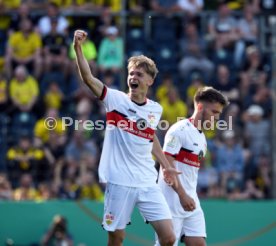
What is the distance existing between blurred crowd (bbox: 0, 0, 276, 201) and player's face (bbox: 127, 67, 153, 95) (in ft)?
21.9

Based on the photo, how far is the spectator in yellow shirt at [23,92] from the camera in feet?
60.7

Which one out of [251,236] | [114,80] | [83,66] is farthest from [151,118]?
[114,80]

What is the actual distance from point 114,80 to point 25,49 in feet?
6.42

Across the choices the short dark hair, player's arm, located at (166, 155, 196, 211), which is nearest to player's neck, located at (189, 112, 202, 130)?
the short dark hair

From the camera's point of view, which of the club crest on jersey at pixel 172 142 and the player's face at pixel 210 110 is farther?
the player's face at pixel 210 110

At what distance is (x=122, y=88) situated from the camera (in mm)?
18484

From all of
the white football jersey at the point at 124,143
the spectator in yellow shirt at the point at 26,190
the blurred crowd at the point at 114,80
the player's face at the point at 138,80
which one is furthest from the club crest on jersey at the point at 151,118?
the spectator in yellow shirt at the point at 26,190

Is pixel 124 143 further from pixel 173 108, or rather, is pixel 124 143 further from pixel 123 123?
pixel 173 108

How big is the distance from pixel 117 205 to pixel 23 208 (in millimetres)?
6113

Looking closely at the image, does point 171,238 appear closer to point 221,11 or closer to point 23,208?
point 23,208

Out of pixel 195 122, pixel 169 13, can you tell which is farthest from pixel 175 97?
pixel 195 122

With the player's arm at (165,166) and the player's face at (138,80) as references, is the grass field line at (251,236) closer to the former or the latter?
the player's arm at (165,166)

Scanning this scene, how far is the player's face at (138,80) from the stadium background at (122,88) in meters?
6.06

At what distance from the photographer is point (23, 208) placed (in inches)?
647
